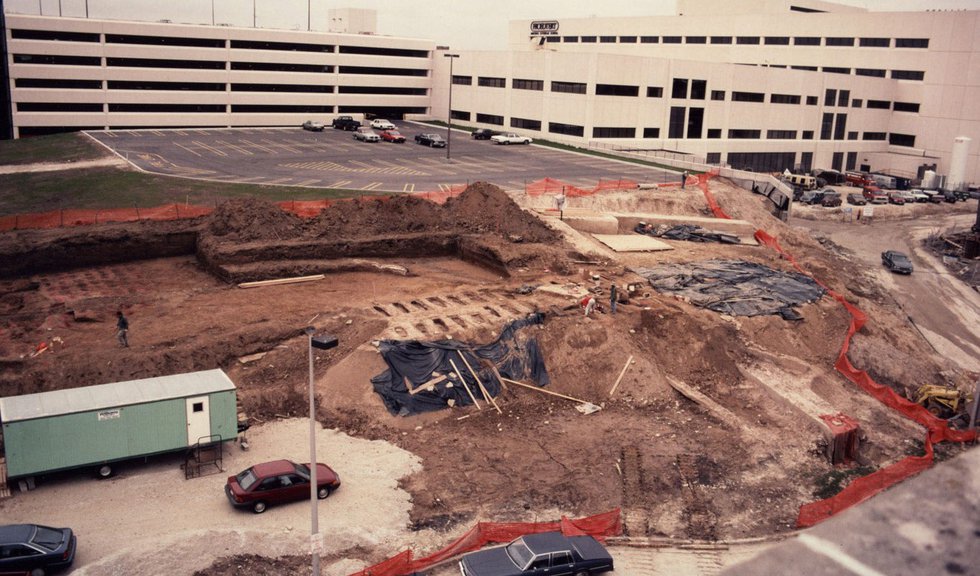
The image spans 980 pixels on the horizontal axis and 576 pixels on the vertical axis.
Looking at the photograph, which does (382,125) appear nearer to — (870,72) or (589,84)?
(589,84)

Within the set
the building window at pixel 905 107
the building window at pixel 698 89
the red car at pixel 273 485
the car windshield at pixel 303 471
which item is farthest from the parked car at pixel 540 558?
the building window at pixel 905 107

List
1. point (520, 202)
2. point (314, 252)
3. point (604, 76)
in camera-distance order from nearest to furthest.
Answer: point (314, 252), point (520, 202), point (604, 76)

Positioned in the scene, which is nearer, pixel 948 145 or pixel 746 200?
pixel 746 200

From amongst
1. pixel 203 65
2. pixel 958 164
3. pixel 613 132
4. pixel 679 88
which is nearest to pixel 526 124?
pixel 613 132

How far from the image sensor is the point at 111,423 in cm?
2227

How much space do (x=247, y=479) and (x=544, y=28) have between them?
86.1 m

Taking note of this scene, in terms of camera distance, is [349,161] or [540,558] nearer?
[540,558]

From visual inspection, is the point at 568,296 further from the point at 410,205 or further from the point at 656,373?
the point at 410,205

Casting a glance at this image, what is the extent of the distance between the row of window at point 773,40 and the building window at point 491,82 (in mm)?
33667

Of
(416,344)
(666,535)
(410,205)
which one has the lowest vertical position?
(666,535)

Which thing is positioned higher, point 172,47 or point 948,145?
point 172,47

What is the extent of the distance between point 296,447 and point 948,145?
294ft

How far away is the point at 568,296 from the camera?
34750 mm

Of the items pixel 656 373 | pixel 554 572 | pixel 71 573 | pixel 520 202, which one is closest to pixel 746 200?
pixel 520 202
